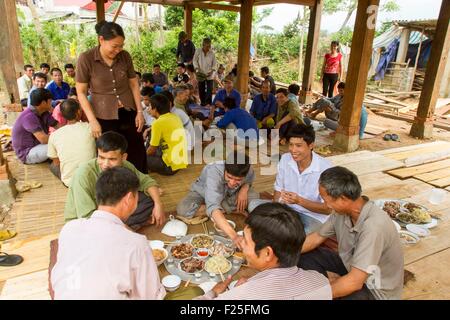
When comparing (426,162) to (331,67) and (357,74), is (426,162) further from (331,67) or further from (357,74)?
(331,67)

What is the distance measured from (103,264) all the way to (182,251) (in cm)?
131

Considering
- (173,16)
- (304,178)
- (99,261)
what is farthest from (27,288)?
(173,16)

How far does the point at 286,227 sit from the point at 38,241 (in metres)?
2.70

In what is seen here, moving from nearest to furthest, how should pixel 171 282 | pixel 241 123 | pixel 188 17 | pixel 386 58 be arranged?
pixel 171 282
pixel 241 123
pixel 188 17
pixel 386 58

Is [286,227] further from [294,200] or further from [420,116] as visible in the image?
[420,116]

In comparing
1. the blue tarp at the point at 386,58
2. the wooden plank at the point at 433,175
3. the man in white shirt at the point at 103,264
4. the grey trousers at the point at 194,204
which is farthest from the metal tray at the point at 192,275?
the blue tarp at the point at 386,58

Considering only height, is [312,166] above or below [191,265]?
above

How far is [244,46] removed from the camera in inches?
384

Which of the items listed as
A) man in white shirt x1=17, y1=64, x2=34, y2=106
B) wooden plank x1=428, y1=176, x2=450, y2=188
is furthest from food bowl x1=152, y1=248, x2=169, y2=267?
man in white shirt x1=17, y1=64, x2=34, y2=106

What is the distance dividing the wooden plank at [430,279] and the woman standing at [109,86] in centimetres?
333

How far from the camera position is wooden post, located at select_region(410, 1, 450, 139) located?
22.3 feet

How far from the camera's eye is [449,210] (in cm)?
409

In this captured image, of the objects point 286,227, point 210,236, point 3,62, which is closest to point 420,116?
point 210,236

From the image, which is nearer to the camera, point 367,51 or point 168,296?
point 168,296
